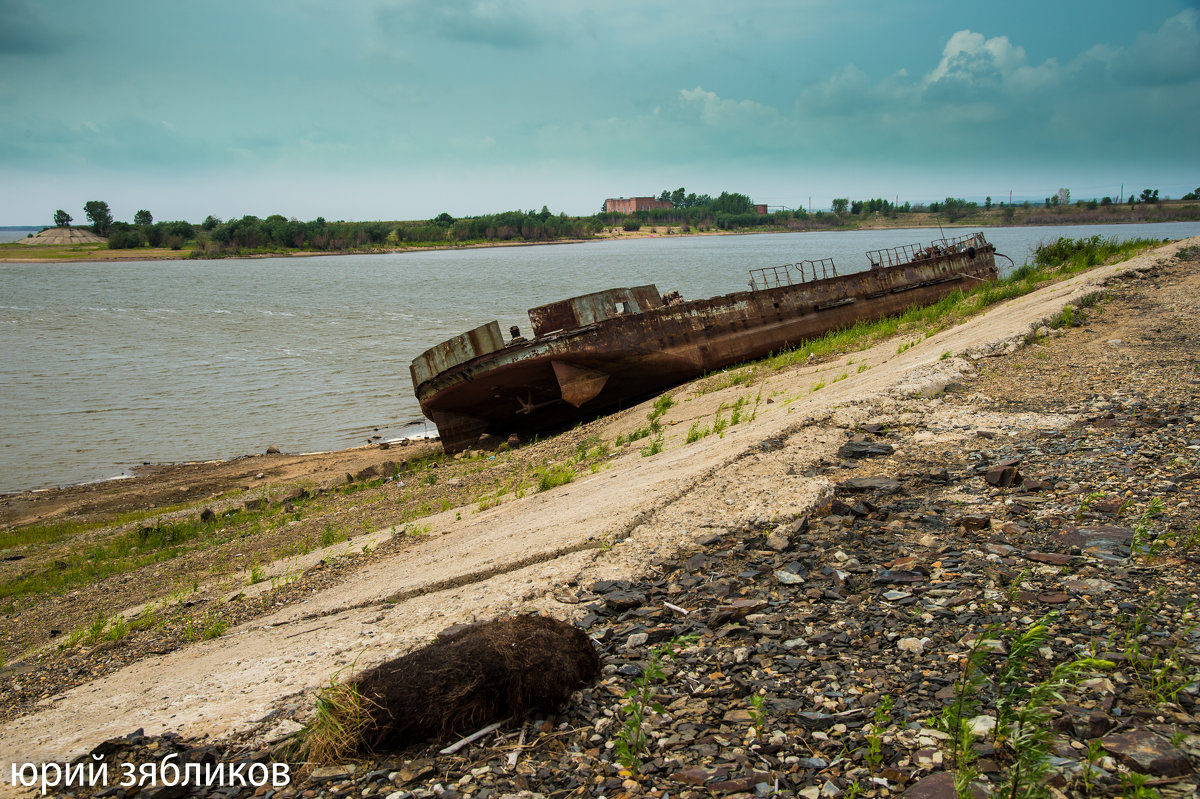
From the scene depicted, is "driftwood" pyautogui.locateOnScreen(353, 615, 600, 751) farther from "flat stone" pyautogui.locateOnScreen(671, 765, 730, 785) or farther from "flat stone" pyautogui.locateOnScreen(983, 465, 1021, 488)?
"flat stone" pyautogui.locateOnScreen(983, 465, 1021, 488)

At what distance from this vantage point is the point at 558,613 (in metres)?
4.58

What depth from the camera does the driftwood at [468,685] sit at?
3.48 metres

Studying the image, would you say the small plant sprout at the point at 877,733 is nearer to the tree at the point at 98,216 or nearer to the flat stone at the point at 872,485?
the flat stone at the point at 872,485

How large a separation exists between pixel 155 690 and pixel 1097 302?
44.1ft

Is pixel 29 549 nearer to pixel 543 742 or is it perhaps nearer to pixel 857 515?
pixel 543 742

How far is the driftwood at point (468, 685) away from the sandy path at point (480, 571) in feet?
2.53

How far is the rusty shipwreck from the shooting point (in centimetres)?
1388

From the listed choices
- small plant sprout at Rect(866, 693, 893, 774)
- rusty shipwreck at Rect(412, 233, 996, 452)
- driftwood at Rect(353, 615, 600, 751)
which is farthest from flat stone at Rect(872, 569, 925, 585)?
rusty shipwreck at Rect(412, 233, 996, 452)

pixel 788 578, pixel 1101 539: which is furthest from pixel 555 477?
pixel 1101 539

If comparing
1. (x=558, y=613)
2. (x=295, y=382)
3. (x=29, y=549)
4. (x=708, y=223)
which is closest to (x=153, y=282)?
(x=295, y=382)

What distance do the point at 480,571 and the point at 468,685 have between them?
7.38ft

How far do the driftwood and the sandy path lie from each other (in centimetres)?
77

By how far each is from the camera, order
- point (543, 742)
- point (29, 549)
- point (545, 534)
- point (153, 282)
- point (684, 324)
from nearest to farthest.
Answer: point (543, 742) → point (545, 534) → point (29, 549) → point (684, 324) → point (153, 282)

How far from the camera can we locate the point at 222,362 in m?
27.2
